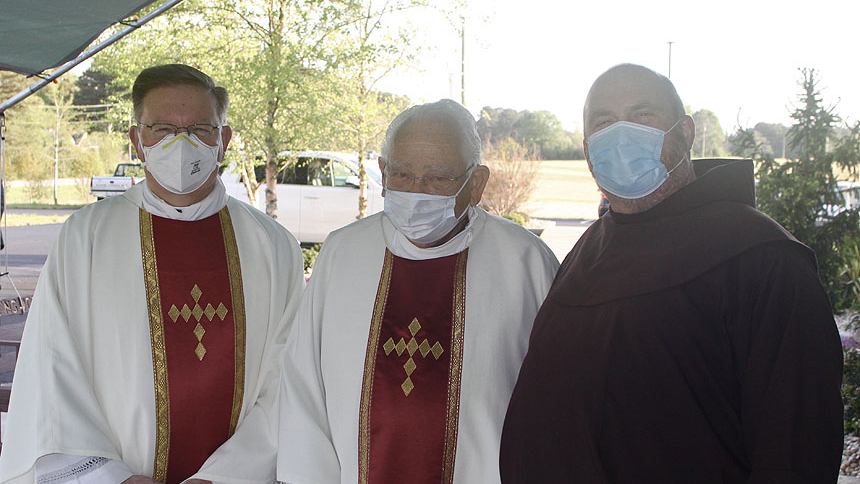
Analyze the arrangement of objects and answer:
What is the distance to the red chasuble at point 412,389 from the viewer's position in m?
2.24

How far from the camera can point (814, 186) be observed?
9.15 meters

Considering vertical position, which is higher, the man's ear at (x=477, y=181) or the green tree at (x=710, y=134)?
the green tree at (x=710, y=134)

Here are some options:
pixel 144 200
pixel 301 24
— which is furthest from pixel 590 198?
pixel 144 200

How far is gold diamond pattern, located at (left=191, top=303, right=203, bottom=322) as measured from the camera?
2.55 m

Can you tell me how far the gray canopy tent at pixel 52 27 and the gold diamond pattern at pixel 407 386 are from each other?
3.01m

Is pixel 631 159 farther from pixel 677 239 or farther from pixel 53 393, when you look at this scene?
pixel 53 393

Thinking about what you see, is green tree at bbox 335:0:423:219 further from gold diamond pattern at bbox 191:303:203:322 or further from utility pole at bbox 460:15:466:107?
gold diamond pattern at bbox 191:303:203:322

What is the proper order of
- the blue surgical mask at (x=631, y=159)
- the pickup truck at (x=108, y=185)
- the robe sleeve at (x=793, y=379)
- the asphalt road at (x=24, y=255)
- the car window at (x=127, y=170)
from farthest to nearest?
the car window at (x=127, y=170) → the pickup truck at (x=108, y=185) → the asphalt road at (x=24, y=255) → the blue surgical mask at (x=631, y=159) → the robe sleeve at (x=793, y=379)

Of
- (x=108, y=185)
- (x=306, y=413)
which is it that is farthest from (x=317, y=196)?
(x=108, y=185)

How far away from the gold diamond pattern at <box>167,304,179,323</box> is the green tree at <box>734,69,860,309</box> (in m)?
8.18

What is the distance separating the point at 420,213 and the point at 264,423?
2.90 ft

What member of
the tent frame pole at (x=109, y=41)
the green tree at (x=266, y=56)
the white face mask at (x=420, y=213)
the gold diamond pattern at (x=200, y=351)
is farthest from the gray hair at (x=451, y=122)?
the green tree at (x=266, y=56)

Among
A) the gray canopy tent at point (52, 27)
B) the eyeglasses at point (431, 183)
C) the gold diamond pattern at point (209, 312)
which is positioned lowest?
the gold diamond pattern at point (209, 312)

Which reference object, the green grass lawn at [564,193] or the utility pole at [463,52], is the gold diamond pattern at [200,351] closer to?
the utility pole at [463,52]
